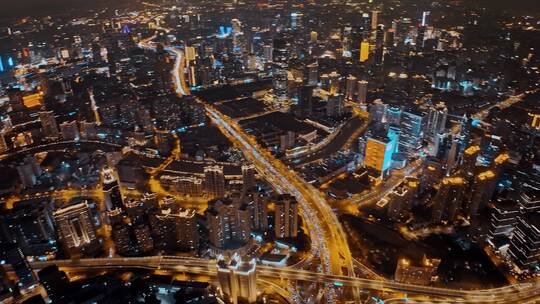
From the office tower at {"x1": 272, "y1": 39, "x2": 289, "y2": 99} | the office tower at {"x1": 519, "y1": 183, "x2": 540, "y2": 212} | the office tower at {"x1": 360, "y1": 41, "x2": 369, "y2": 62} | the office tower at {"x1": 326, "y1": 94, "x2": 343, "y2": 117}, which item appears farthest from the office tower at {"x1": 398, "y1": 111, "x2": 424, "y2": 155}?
the office tower at {"x1": 360, "y1": 41, "x2": 369, "y2": 62}

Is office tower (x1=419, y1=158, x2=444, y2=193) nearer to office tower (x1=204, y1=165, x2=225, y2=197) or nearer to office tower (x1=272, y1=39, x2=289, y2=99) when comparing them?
office tower (x1=204, y1=165, x2=225, y2=197)

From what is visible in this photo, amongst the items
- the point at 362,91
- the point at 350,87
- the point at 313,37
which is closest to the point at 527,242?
the point at 362,91

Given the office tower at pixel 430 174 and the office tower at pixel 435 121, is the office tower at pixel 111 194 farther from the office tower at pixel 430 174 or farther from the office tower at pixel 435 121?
the office tower at pixel 435 121

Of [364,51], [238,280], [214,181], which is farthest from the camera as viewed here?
[364,51]

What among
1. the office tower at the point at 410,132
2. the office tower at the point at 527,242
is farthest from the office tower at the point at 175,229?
the office tower at the point at 410,132

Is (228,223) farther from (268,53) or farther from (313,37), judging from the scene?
(313,37)

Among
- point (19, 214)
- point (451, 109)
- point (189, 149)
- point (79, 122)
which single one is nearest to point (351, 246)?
point (189, 149)

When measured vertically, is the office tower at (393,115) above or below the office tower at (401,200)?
above
